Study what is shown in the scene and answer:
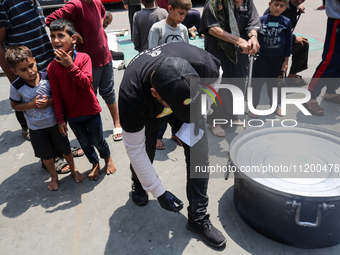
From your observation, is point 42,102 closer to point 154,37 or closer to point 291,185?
point 154,37

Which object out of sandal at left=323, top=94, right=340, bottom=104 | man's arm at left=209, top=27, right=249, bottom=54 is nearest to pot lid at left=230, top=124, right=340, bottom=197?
man's arm at left=209, top=27, right=249, bottom=54

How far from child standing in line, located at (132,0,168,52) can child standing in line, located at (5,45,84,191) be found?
4.57 ft

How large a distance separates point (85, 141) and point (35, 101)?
1.95 ft

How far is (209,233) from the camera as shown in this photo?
7.54 ft

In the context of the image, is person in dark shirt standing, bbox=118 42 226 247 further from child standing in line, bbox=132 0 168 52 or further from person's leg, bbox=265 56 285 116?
person's leg, bbox=265 56 285 116

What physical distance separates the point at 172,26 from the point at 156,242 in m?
2.20

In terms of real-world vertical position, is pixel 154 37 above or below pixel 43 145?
above

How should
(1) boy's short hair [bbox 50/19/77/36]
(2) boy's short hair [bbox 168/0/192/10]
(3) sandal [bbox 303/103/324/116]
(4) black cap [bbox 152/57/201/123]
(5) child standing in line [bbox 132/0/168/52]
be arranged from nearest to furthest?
(4) black cap [bbox 152/57/201/123], (1) boy's short hair [bbox 50/19/77/36], (2) boy's short hair [bbox 168/0/192/10], (5) child standing in line [bbox 132/0/168/52], (3) sandal [bbox 303/103/324/116]

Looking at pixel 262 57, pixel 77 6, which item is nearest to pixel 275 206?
pixel 262 57

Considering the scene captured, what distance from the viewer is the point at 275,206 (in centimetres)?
203

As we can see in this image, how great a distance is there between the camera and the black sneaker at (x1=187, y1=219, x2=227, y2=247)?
89.3 inches

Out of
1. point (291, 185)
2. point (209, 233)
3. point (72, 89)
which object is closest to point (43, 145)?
point (72, 89)

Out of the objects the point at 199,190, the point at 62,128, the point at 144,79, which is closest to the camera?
the point at 144,79

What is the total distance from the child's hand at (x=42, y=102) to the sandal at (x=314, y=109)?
3.41 metres
